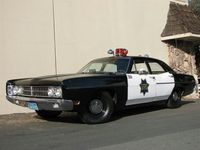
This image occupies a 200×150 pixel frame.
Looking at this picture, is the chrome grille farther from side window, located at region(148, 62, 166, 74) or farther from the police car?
side window, located at region(148, 62, 166, 74)

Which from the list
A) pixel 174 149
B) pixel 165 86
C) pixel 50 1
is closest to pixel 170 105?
pixel 165 86

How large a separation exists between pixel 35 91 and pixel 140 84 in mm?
2643

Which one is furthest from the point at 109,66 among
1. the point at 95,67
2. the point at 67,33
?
the point at 67,33

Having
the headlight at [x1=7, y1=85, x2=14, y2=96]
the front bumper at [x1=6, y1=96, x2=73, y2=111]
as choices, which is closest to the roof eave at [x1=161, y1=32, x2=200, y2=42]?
the headlight at [x1=7, y1=85, x2=14, y2=96]

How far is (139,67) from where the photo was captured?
10938mm

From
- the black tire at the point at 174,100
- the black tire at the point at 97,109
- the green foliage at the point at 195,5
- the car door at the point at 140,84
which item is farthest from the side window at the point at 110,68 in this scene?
the green foliage at the point at 195,5

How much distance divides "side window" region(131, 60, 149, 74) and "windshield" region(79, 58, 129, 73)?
23 cm

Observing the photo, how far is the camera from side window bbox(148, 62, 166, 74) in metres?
11.5

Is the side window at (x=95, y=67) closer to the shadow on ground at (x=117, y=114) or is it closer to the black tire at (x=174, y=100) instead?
the shadow on ground at (x=117, y=114)

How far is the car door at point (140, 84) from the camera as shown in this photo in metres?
10.2

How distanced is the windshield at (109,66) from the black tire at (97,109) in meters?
0.99

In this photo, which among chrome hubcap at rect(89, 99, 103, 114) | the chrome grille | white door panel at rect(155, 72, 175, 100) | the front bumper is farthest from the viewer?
white door panel at rect(155, 72, 175, 100)

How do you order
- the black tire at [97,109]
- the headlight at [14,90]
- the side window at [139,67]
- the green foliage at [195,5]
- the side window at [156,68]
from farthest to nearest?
the green foliage at [195,5], the side window at [156,68], the side window at [139,67], the headlight at [14,90], the black tire at [97,109]

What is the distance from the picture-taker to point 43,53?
12570 mm
